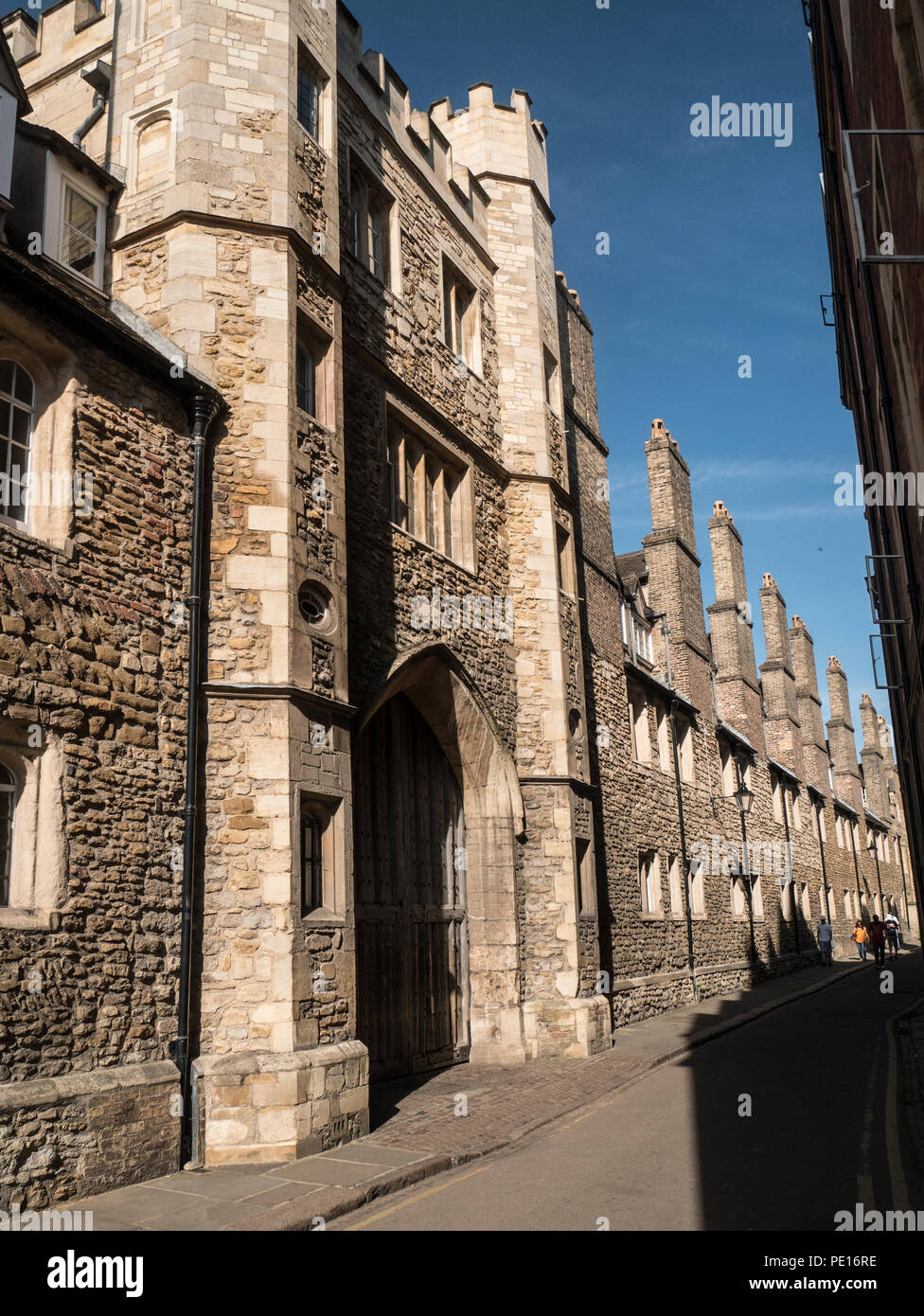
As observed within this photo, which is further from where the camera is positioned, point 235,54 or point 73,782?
point 235,54

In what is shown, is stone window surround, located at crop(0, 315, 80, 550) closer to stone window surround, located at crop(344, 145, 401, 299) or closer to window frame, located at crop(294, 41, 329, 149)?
window frame, located at crop(294, 41, 329, 149)

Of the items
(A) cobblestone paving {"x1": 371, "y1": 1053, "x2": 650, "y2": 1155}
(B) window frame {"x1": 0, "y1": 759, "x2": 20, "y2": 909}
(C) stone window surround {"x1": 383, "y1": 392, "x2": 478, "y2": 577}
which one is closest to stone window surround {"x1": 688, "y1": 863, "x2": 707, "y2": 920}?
(A) cobblestone paving {"x1": 371, "y1": 1053, "x2": 650, "y2": 1155}

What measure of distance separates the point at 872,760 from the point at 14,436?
60.0 m

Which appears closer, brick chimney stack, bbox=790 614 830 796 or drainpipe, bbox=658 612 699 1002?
drainpipe, bbox=658 612 699 1002

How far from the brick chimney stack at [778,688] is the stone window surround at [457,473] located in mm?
27127

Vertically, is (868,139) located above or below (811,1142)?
above

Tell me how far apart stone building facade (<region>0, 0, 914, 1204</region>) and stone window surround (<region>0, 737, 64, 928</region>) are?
82mm

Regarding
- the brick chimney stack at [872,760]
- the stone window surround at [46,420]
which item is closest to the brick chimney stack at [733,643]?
the stone window surround at [46,420]

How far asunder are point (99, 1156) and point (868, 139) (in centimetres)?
1145

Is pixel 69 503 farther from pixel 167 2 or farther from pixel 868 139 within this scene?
pixel 868 139

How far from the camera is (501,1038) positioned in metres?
13.9

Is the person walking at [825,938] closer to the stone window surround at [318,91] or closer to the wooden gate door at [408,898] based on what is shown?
the wooden gate door at [408,898]

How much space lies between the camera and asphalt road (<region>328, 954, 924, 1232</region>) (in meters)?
6.42
